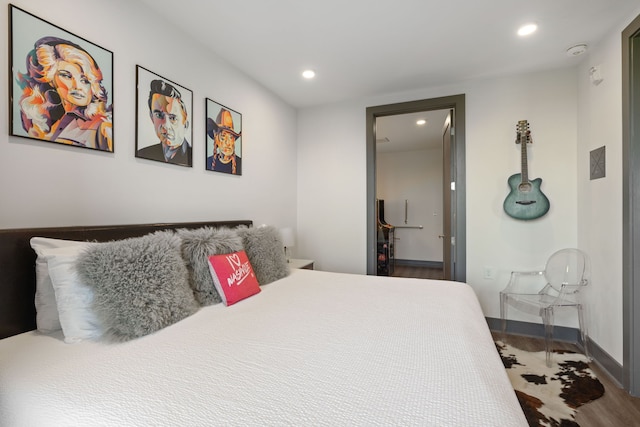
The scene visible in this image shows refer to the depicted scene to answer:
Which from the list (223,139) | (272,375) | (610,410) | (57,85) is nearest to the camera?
(272,375)

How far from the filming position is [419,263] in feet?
19.3

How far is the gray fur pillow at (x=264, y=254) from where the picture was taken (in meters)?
2.02

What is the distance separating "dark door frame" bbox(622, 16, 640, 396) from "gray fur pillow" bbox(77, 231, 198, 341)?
2754mm

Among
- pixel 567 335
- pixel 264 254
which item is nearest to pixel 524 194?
pixel 567 335

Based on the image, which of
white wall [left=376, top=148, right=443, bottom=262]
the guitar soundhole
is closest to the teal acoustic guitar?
the guitar soundhole

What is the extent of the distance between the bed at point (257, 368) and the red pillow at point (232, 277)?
108 millimetres

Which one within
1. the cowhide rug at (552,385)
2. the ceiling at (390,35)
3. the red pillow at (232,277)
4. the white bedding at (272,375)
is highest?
the ceiling at (390,35)

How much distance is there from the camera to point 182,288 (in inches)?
53.9

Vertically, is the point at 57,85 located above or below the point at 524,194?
above

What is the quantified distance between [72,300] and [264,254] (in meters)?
1.12

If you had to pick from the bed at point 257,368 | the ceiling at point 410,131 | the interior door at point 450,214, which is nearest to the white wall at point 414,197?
the ceiling at point 410,131

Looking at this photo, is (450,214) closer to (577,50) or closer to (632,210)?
(632,210)

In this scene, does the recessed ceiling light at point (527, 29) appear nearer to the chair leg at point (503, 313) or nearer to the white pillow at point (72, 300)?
the chair leg at point (503, 313)

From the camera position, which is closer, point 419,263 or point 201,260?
point 201,260
